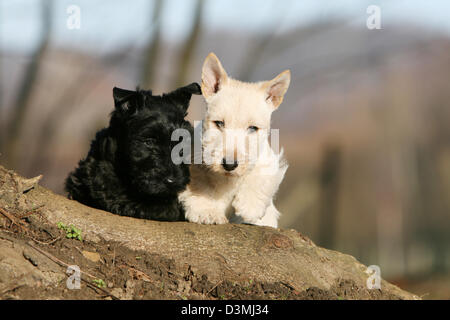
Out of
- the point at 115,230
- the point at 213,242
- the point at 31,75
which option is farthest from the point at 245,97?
the point at 31,75

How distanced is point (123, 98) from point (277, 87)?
176cm

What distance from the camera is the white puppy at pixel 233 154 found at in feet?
15.3

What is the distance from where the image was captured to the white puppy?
15.3ft

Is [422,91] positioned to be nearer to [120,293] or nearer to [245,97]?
[245,97]

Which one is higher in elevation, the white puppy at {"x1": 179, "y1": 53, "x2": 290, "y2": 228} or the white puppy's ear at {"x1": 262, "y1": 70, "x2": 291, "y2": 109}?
the white puppy's ear at {"x1": 262, "y1": 70, "x2": 291, "y2": 109}

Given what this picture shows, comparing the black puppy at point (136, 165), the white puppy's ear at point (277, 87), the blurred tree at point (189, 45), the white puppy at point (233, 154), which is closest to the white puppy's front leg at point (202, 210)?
the white puppy at point (233, 154)

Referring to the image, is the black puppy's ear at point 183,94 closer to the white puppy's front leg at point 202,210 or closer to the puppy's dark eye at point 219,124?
the puppy's dark eye at point 219,124

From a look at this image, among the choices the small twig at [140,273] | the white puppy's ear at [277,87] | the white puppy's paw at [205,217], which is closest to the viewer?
the small twig at [140,273]

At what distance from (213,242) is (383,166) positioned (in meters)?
12.5

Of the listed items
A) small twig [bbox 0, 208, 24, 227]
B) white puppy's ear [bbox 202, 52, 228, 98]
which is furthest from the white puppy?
small twig [bbox 0, 208, 24, 227]

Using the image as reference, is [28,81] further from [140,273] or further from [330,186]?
[140,273]

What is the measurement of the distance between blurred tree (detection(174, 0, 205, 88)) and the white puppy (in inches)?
274

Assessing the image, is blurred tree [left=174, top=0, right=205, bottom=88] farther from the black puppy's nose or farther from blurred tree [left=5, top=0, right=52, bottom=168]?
the black puppy's nose

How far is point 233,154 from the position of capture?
4.55 m
